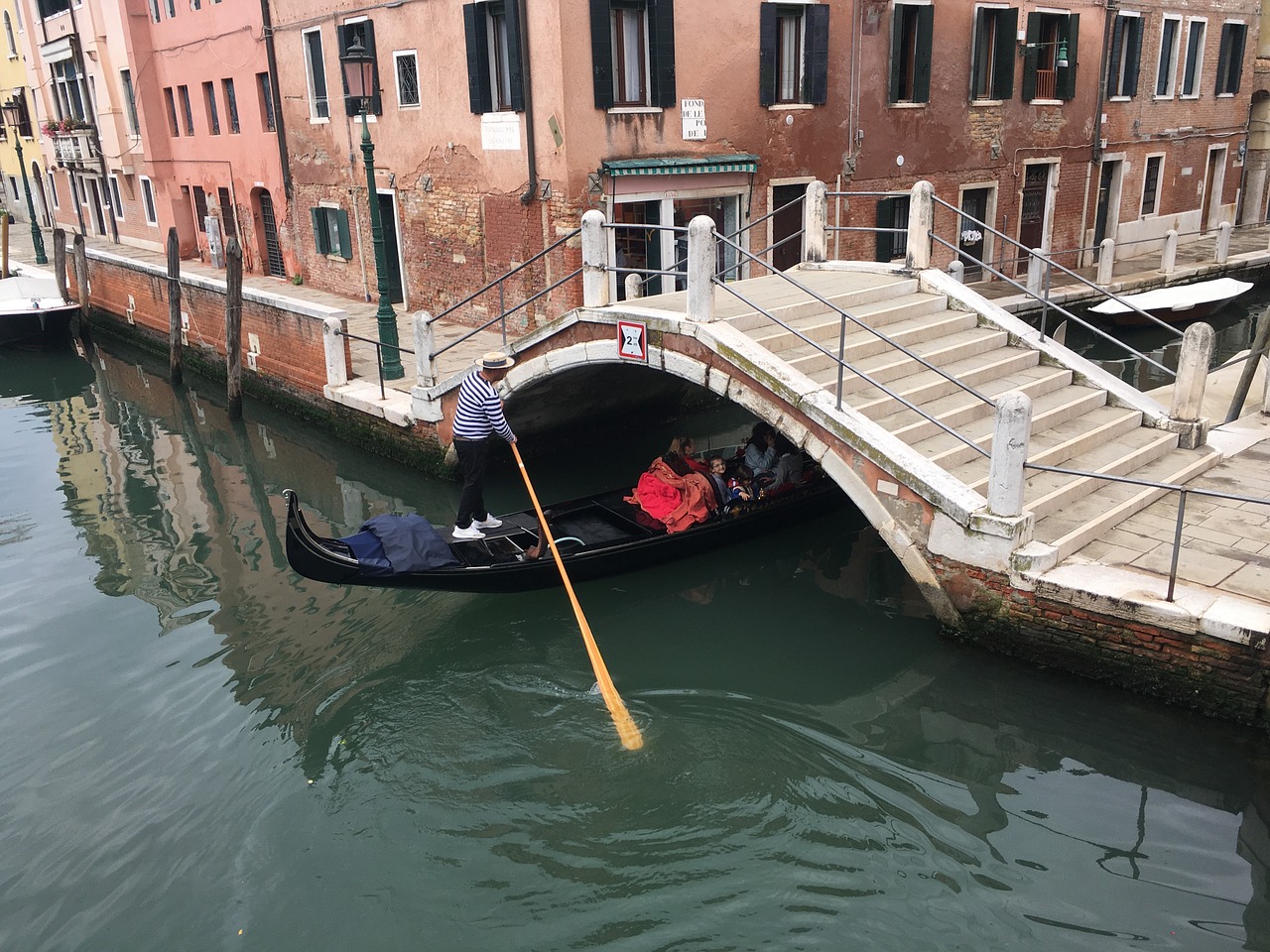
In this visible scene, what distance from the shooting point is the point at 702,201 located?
40.7 ft

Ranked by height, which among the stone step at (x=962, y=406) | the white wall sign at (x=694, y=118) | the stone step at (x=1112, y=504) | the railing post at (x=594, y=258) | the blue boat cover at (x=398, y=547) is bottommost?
the blue boat cover at (x=398, y=547)

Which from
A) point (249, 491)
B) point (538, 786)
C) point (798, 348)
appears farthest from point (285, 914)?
point (249, 491)

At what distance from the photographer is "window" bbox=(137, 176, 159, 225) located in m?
22.1

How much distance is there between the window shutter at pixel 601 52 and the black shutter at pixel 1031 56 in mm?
7533

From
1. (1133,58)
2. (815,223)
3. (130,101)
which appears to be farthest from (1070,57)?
(130,101)

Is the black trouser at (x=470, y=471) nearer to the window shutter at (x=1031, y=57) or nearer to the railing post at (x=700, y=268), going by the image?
the railing post at (x=700, y=268)

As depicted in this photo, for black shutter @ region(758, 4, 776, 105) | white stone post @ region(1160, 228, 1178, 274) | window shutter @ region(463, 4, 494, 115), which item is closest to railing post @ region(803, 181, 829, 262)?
black shutter @ region(758, 4, 776, 105)

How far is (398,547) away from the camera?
22.5ft

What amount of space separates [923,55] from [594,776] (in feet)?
38.2

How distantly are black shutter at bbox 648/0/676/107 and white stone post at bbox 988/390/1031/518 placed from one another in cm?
689

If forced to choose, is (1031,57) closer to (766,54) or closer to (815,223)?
(766,54)

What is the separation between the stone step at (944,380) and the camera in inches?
283

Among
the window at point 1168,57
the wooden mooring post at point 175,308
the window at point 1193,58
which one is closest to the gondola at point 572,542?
the wooden mooring post at point 175,308

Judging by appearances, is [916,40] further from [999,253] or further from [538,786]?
[538,786]
